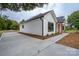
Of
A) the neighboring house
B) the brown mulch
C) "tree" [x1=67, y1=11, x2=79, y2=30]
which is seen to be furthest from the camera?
the neighboring house

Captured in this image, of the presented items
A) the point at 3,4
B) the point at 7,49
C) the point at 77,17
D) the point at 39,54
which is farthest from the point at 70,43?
the point at 3,4

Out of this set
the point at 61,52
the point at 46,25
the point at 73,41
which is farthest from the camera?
the point at 46,25

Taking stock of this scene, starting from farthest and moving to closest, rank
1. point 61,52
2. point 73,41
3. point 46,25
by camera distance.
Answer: point 46,25 < point 73,41 < point 61,52

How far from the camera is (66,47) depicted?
438 cm

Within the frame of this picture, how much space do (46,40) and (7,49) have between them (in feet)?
5.65

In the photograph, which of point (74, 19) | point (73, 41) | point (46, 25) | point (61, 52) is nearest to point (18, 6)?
point (46, 25)

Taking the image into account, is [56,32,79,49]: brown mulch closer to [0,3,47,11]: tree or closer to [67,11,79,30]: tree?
[67,11,79,30]: tree

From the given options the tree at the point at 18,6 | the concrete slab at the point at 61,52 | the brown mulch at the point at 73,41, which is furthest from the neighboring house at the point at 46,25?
the concrete slab at the point at 61,52

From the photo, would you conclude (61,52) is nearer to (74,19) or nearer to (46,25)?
(74,19)

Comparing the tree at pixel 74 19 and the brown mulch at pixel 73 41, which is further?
the tree at pixel 74 19

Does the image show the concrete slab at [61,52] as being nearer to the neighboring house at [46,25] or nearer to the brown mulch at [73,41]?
the brown mulch at [73,41]

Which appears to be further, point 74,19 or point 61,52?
point 74,19

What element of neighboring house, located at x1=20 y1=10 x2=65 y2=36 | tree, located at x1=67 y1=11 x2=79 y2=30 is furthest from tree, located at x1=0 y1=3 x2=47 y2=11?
tree, located at x1=67 y1=11 x2=79 y2=30

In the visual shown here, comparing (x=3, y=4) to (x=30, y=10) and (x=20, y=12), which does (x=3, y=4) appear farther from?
(x=30, y=10)
